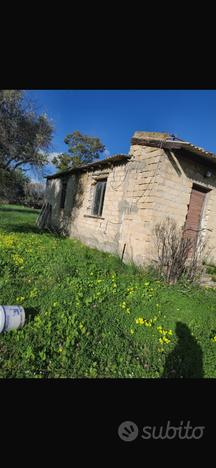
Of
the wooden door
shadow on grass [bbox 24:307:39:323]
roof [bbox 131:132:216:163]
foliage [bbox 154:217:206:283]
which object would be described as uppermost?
roof [bbox 131:132:216:163]

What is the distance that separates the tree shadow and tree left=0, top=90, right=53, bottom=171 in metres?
7.92

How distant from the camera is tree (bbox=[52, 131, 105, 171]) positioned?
35906 millimetres

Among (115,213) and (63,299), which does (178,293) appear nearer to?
(63,299)

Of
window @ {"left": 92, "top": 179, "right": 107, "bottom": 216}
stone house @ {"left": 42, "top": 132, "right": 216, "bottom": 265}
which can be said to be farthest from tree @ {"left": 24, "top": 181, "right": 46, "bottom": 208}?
stone house @ {"left": 42, "top": 132, "right": 216, "bottom": 265}

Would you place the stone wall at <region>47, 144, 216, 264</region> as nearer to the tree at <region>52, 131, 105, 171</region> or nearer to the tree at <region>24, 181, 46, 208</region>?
the tree at <region>24, 181, 46, 208</region>

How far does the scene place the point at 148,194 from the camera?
649cm

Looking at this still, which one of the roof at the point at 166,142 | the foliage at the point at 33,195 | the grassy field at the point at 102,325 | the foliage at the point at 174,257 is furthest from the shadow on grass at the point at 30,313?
the foliage at the point at 33,195

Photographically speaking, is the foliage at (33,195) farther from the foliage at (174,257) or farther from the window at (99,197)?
the foliage at (174,257)

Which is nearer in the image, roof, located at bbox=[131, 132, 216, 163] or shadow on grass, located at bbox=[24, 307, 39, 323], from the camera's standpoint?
shadow on grass, located at bbox=[24, 307, 39, 323]

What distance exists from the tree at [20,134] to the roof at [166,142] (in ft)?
12.6

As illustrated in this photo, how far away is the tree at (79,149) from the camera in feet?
118

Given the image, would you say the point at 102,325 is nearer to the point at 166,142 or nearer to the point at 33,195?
the point at 166,142
